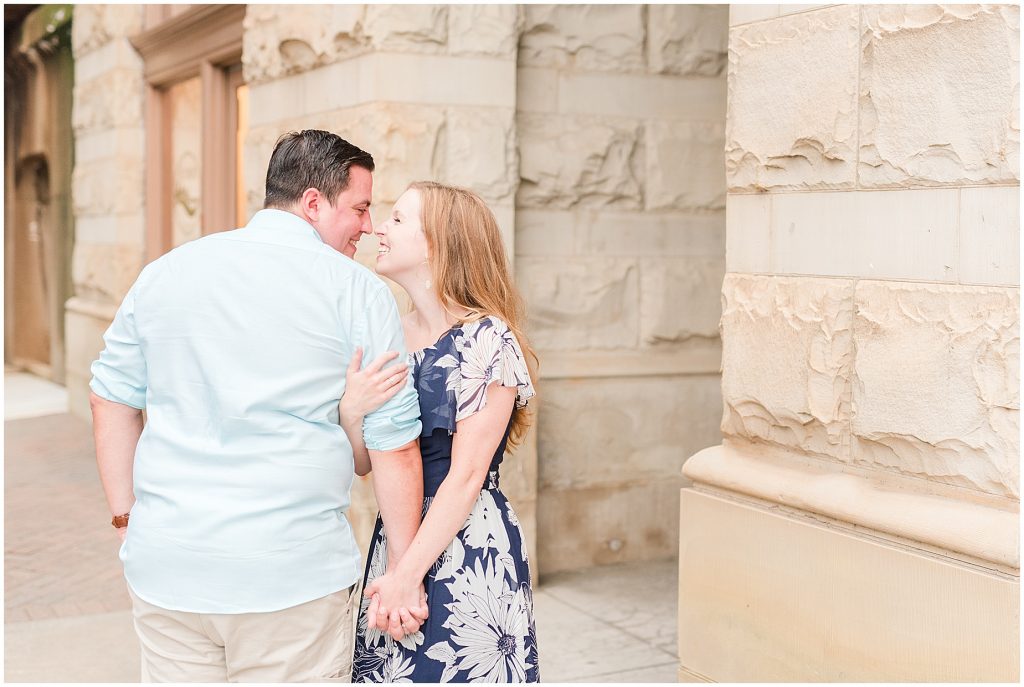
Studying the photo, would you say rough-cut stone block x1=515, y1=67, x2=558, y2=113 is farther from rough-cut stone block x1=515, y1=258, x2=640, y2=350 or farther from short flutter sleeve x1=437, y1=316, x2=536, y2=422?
short flutter sleeve x1=437, y1=316, x2=536, y2=422

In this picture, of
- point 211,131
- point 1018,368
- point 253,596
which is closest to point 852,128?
point 1018,368

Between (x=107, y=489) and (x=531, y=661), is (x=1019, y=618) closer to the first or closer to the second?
(x=531, y=661)

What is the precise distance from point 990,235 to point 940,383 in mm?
404

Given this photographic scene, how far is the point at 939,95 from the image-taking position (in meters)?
3.20

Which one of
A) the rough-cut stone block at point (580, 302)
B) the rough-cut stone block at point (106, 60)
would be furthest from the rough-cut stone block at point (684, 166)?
the rough-cut stone block at point (106, 60)

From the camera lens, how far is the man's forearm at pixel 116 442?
270 cm

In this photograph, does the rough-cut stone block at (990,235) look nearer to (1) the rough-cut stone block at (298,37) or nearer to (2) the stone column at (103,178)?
(1) the rough-cut stone block at (298,37)

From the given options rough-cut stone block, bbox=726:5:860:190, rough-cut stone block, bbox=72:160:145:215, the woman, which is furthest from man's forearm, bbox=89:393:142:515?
rough-cut stone block, bbox=72:160:145:215

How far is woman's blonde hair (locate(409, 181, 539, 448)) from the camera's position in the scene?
9.37 ft

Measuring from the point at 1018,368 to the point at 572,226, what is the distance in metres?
3.46

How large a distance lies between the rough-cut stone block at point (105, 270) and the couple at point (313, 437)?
7.92 m

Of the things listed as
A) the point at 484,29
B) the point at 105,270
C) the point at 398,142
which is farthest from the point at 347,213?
the point at 105,270

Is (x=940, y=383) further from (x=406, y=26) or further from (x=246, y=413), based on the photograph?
(x=406, y=26)

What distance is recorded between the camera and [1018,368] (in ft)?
9.93
